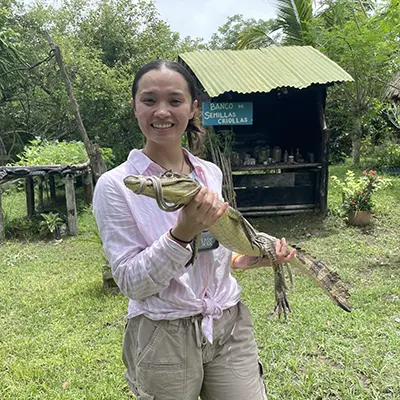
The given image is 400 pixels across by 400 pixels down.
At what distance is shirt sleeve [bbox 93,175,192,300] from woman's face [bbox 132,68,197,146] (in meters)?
0.26

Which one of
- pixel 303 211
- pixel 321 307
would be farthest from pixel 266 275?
pixel 303 211

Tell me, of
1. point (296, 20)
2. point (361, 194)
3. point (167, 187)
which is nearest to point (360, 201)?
point (361, 194)

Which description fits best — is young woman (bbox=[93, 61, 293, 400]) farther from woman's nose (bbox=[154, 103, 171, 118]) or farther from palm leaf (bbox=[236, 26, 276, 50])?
palm leaf (bbox=[236, 26, 276, 50])

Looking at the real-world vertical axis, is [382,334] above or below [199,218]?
below

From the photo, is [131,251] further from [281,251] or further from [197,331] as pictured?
[281,251]

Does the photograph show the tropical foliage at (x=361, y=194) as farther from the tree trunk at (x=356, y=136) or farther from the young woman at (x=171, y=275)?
the tree trunk at (x=356, y=136)

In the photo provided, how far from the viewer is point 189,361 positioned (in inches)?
59.7

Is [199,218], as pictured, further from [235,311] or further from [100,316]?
[100,316]

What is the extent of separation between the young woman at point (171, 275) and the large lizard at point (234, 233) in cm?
5

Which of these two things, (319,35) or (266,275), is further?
(319,35)

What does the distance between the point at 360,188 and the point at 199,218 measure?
275 inches

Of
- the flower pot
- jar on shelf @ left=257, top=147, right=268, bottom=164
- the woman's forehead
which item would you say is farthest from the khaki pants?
jar on shelf @ left=257, top=147, right=268, bottom=164

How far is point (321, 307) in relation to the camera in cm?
420

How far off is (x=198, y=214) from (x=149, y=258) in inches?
8.5
